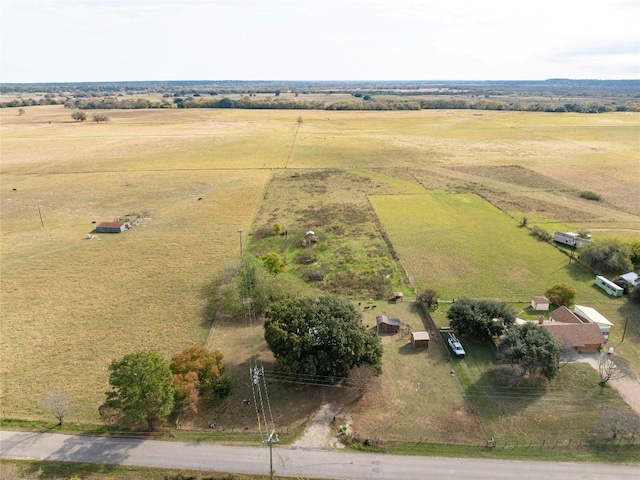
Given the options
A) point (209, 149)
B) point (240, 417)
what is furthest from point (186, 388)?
point (209, 149)

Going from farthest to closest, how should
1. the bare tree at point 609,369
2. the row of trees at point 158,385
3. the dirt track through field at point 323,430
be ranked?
the bare tree at point 609,369, the dirt track through field at point 323,430, the row of trees at point 158,385

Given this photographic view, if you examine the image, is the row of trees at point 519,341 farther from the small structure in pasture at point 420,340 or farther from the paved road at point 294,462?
the paved road at point 294,462

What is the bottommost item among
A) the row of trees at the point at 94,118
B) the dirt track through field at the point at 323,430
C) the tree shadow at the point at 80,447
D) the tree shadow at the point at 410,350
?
the tree shadow at the point at 80,447

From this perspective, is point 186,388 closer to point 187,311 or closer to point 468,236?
point 187,311

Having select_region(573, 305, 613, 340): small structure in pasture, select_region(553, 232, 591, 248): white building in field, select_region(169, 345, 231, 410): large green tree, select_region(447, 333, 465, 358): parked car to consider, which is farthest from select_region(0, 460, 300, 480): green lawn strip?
select_region(553, 232, 591, 248): white building in field

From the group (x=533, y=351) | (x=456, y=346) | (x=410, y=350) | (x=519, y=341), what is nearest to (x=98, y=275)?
(x=410, y=350)

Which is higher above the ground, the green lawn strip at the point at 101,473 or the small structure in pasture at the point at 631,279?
the small structure in pasture at the point at 631,279

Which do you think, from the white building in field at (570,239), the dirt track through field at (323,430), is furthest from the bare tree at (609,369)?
the white building in field at (570,239)
